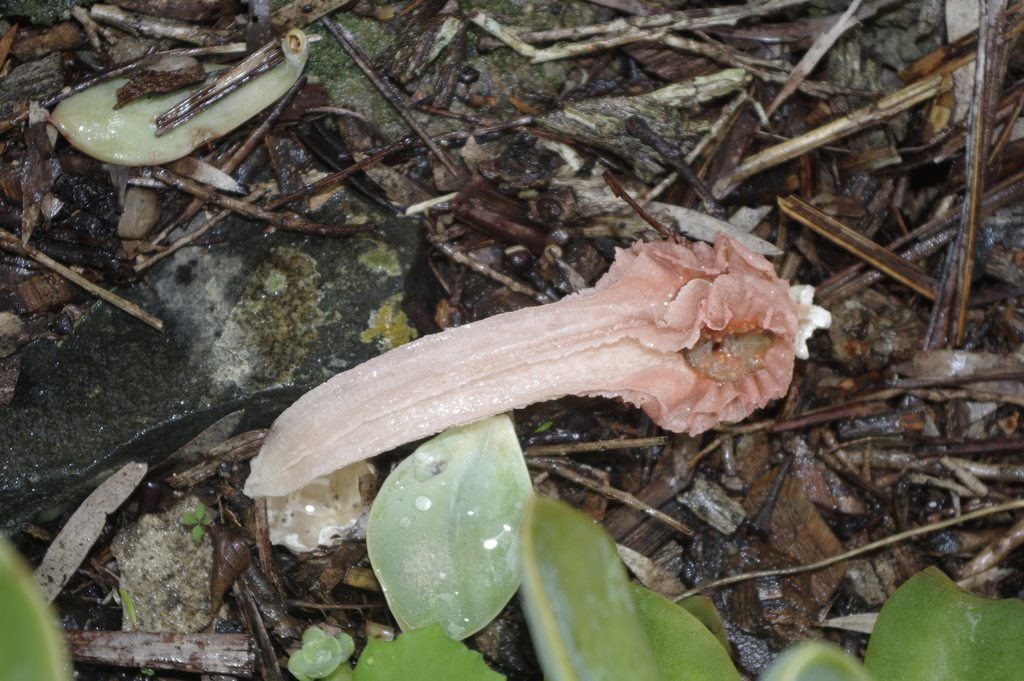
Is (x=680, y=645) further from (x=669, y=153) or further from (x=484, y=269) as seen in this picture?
(x=669, y=153)

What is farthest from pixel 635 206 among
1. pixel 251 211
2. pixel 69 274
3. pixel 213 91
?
pixel 69 274

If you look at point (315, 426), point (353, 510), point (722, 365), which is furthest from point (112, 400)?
point (722, 365)

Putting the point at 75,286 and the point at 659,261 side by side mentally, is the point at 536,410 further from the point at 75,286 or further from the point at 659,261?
the point at 75,286

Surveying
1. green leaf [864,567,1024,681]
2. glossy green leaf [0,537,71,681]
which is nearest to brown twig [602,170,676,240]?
green leaf [864,567,1024,681]

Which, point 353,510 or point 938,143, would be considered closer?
point 353,510

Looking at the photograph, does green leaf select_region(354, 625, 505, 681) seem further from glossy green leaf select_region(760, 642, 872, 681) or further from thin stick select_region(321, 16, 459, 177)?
thin stick select_region(321, 16, 459, 177)
